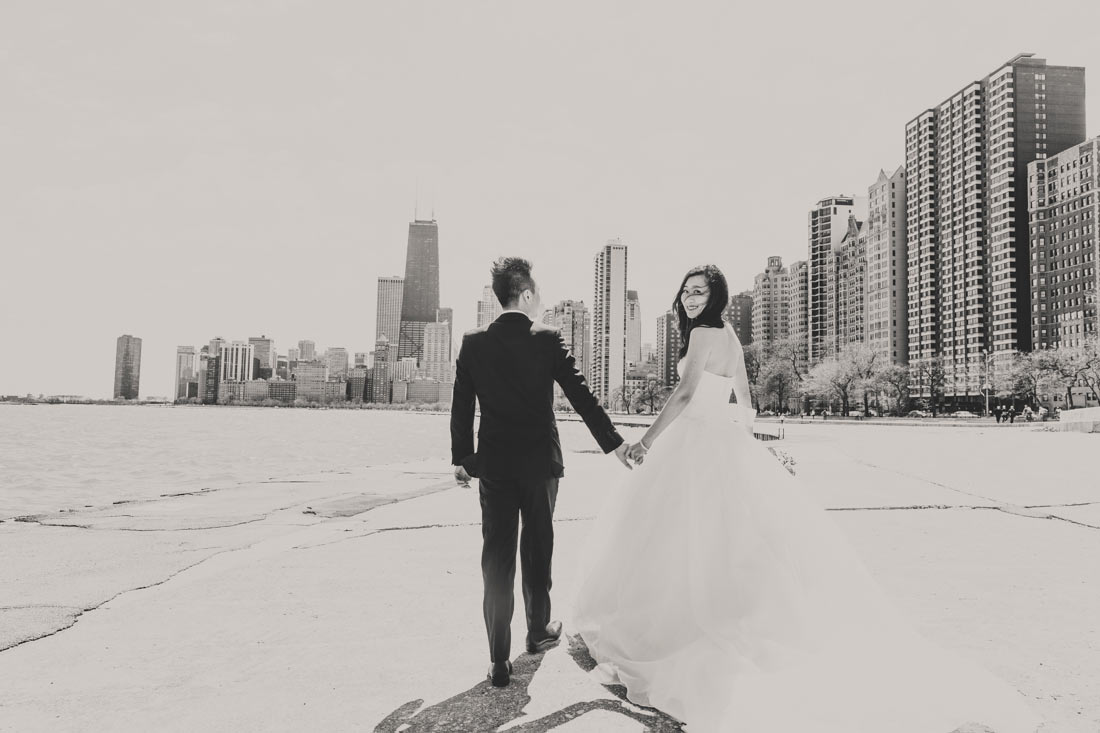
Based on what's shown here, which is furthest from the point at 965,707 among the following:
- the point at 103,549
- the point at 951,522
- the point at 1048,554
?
the point at 103,549

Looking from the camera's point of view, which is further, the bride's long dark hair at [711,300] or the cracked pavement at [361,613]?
the bride's long dark hair at [711,300]

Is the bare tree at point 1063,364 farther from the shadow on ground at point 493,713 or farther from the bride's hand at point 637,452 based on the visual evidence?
the shadow on ground at point 493,713

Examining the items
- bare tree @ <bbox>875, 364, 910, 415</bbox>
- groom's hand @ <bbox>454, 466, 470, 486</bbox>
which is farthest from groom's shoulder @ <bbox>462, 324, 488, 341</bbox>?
bare tree @ <bbox>875, 364, 910, 415</bbox>

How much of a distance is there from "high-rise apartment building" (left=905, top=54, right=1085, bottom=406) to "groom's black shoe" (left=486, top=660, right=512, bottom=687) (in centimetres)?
12832

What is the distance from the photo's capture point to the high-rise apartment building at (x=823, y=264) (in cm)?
16312

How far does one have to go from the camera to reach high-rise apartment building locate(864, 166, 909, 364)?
140m

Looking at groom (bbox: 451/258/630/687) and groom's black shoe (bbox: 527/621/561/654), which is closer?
groom (bbox: 451/258/630/687)

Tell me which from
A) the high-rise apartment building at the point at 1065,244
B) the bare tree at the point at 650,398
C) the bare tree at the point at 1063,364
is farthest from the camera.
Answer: the bare tree at the point at 650,398

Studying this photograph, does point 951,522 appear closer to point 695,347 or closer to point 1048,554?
point 1048,554

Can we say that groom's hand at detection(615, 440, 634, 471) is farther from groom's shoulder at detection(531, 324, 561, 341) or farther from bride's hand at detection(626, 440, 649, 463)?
groom's shoulder at detection(531, 324, 561, 341)

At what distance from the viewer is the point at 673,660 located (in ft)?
10.9

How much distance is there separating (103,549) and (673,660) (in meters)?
6.77

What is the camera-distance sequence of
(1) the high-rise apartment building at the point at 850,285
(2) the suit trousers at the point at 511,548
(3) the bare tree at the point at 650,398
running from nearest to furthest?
(2) the suit trousers at the point at 511,548
(3) the bare tree at the point at 650,398
(1) the high-rise apartment building at the point at 850,285

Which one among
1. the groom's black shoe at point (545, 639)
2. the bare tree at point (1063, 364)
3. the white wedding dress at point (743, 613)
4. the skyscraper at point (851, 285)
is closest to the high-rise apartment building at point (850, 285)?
the skyscraper at point (851, 285)
